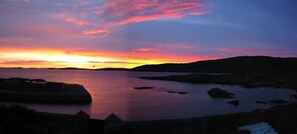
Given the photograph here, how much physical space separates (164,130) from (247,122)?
4.35 metres

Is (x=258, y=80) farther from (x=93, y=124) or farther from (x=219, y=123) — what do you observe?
(x=93, y=124)

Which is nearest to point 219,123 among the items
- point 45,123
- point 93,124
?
point 93,124

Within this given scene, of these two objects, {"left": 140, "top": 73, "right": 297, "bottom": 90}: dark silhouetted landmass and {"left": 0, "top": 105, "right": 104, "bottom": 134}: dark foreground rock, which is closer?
{"left": 0, "top": 105, "right": 104, "bottom": 134}: dark foreground rock

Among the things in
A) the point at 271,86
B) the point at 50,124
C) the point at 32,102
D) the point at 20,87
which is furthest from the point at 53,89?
the point at 271,86

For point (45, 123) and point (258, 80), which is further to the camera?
point (258, 80)

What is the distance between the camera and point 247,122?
1459cm

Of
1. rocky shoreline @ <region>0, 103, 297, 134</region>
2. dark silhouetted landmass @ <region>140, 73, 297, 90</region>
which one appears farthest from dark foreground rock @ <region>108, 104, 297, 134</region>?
dark silhouetted landmass @ <region>140, 73, 297, 90</region>

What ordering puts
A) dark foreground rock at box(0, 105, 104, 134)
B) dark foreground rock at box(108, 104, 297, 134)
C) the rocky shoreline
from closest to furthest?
the rocky shoreline < dark foreground rock at box(108, 104, 297, 134) < dark foreground rock at box(0, 105, 104, 134)

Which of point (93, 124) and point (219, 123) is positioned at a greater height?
point (93, 124)

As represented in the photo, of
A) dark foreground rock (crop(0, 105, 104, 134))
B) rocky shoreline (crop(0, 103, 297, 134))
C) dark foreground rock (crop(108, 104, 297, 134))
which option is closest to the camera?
rocky shoreline (crop(0, 103, 297, 134))

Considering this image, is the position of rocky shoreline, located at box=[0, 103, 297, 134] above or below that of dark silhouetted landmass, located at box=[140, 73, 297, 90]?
above

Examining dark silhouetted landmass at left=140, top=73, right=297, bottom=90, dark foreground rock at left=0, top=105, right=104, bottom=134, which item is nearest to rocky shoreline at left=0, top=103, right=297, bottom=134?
dark foreground rock at left=0, top=105, right=104, bottom=134

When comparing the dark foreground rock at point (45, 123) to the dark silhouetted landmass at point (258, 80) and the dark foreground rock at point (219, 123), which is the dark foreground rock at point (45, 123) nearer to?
the dark foreground rock at point (219, 123)

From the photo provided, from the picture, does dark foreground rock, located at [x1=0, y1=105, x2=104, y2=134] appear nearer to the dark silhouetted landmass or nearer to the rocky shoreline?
the rocky shoreline
